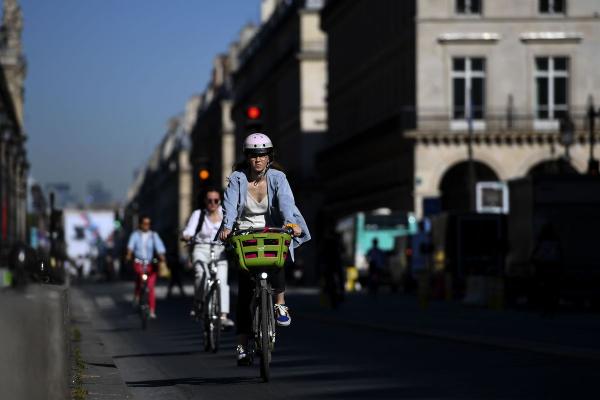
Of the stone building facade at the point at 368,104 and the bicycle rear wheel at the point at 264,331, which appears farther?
the stone building facade at the point at 368,104

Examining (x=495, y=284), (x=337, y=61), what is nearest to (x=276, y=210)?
(x=495, y=284)

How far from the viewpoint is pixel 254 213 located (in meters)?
13.2

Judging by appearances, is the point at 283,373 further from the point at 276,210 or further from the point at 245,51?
the point at 245,51

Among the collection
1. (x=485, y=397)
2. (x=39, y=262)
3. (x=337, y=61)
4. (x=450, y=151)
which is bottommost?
(x=485, y=397)

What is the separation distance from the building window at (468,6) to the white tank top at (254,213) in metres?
60.2

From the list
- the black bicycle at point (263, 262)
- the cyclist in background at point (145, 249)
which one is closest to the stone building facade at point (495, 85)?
the cyclist in background at point (145, 249)

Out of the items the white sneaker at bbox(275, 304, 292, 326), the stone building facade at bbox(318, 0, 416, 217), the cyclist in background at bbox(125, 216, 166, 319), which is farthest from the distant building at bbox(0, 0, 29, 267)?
the white sneaker at bbox(275, 304, 292, 326)

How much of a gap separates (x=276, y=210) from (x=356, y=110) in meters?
75.8

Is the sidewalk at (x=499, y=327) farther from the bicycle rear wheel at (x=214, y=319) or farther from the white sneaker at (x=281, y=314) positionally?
the white sneaker at (x=281, y=314)

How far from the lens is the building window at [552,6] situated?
72250mm

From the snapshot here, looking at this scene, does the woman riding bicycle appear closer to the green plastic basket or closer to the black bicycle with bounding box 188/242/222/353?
the green plastic basket

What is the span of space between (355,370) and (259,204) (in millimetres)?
2365

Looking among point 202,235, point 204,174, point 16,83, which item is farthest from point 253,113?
point 16,83

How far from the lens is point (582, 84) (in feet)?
236
